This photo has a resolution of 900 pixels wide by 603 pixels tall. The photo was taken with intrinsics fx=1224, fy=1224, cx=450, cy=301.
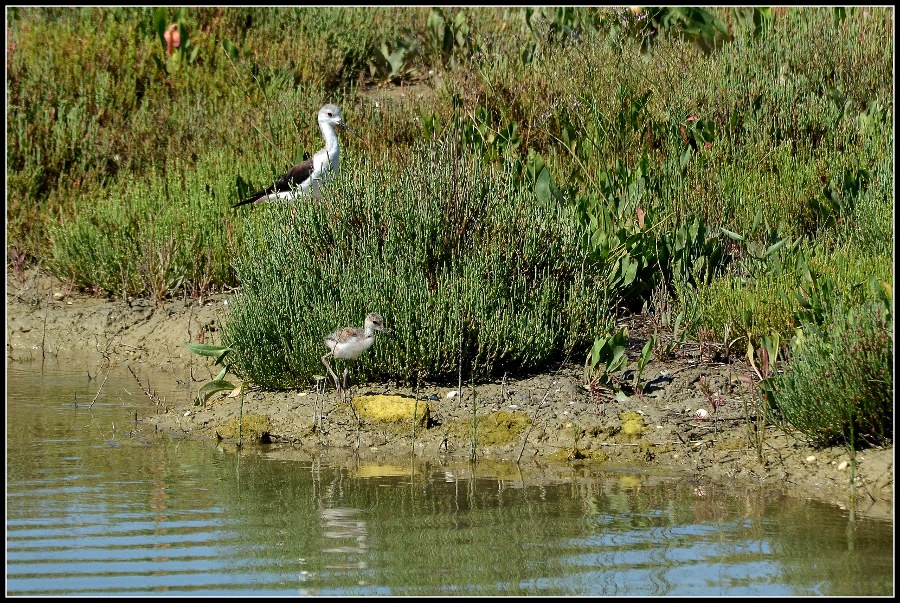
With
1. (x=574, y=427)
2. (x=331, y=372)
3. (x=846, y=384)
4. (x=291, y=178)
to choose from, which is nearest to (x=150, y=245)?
(x=291, y=178)

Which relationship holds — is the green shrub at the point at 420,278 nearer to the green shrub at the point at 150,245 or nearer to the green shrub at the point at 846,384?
the green shrub at the point at 846,384

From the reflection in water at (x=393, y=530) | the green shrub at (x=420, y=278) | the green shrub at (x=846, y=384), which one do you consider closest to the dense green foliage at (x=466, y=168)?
the green shrub at (x=420, y=278)

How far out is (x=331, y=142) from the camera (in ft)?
35.0

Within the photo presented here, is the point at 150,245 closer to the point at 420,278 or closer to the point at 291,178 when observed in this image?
the point at 291,178

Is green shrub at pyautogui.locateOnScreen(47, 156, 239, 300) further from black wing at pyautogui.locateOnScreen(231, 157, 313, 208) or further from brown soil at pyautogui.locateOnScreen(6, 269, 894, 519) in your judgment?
brown soil at pyautogui.locateOnScreen(6, 269, 894, 519)

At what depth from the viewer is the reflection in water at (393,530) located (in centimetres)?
468

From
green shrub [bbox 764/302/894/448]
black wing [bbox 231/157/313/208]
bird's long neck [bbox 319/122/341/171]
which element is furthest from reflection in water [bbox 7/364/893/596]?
bird's long neck [bbox 319/122/341/171]

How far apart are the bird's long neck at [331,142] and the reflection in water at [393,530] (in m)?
3.92

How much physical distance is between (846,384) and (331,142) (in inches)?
227

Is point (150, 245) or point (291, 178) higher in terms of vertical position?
point (291, 178)

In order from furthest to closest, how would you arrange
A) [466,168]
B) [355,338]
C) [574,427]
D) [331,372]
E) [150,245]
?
[150,245] < [466,168] < [331,372] < [355,338] < [574,427]

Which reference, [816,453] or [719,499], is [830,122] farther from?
[719,499]

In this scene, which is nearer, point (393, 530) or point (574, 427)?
point (393, 530)

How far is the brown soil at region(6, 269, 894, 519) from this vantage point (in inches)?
249
